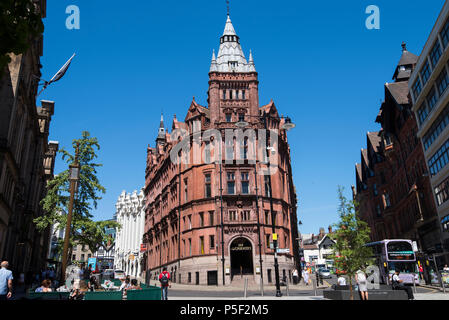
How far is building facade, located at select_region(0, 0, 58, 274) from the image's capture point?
25125 mm

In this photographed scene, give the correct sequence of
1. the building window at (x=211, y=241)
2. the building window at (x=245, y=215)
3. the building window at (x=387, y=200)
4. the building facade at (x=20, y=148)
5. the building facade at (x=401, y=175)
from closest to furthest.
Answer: the building facade at (x=20, y=148) → the building facade at (x=401, y=175) → the building window at (x=211, y=241) → the building window at (x=245, y=215) → the building window at (x=387, y=200)

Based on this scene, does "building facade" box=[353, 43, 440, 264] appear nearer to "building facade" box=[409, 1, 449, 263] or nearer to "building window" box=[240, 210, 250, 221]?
"building facade" box=[409, 1, 449, 263]

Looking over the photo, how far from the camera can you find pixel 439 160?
36.1m

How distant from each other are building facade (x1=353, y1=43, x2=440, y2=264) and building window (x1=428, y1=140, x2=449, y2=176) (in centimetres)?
306

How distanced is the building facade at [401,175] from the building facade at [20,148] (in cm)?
4111

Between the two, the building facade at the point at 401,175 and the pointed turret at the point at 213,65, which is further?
the pointed turret at the point at 213,65

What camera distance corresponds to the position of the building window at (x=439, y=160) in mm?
34250

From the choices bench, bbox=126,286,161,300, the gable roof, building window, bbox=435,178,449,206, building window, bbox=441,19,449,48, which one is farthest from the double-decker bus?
the gable roof

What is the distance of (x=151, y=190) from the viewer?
253ft

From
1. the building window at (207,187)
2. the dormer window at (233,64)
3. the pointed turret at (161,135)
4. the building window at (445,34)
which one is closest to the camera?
the building window at (445,34)


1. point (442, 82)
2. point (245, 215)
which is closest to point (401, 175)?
point (442, 82)

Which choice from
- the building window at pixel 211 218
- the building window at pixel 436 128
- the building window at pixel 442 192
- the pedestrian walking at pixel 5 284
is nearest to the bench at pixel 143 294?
the pedestrian walking at pixel 5 284

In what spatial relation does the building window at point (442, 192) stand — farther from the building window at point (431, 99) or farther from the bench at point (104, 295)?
the bench at point (104, 295)
